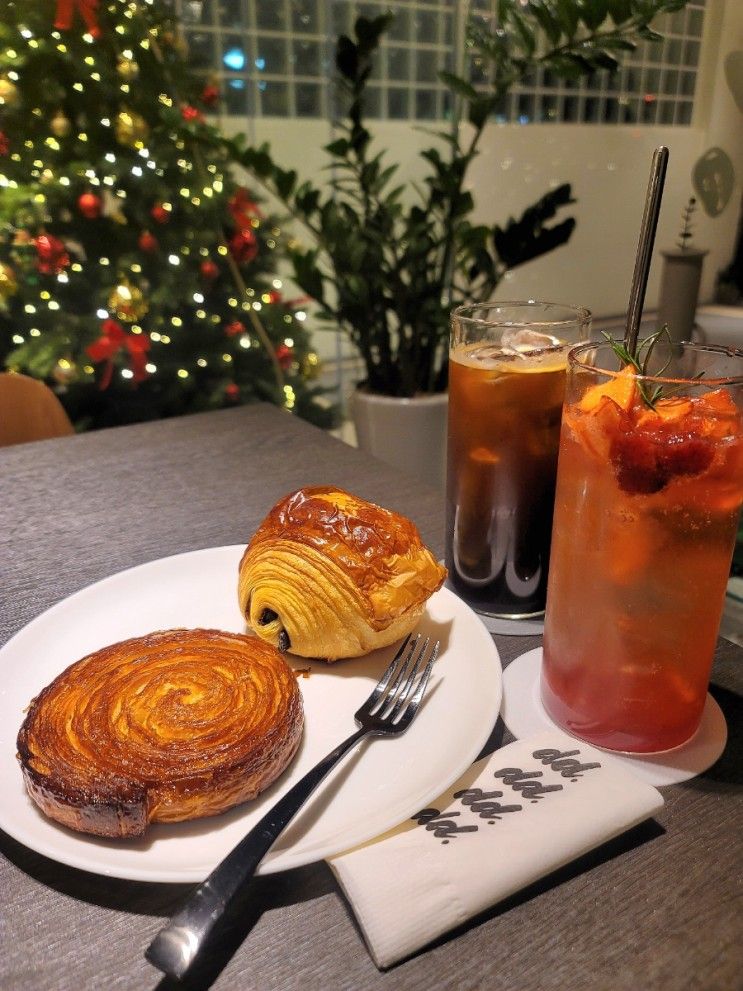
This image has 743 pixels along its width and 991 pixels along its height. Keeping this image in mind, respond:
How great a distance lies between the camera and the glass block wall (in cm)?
361

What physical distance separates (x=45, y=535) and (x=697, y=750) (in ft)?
2.92

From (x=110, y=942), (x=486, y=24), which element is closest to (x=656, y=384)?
(x=110, y=942)

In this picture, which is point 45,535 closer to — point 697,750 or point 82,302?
point 697,750

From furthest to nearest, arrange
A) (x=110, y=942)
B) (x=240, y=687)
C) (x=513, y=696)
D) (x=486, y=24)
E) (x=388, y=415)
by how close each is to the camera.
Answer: (x=486, y=24) → (x=388, y=415) → (x=513, y=696) → (x=240, y=687) → (x=110, y=942)

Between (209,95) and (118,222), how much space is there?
72cm

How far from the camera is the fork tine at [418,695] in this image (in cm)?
66

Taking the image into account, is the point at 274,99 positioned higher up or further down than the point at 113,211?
higher up

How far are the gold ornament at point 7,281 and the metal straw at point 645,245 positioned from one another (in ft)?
8.85

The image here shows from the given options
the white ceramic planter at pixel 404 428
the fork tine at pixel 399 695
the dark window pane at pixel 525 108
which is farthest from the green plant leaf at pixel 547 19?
the dark window pane at pixel 525 108

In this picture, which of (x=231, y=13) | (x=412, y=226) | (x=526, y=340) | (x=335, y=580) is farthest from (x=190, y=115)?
(x=335, y=580)

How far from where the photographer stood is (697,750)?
660mm

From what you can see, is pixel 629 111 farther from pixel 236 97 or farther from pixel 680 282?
pixel 236 97

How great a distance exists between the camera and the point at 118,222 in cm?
291

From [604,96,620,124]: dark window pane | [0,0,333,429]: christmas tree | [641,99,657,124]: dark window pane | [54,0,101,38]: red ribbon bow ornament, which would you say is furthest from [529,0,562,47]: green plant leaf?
[641,99,657,124]: dark window pane
